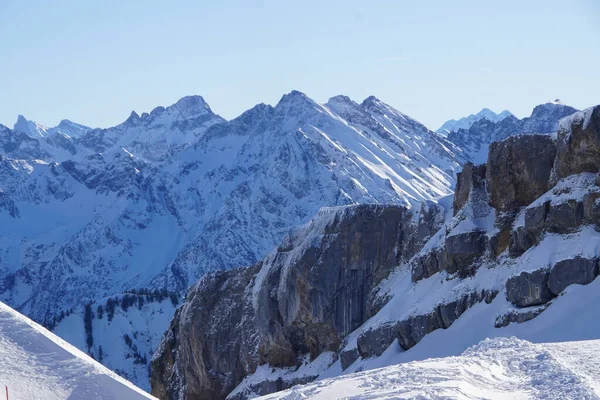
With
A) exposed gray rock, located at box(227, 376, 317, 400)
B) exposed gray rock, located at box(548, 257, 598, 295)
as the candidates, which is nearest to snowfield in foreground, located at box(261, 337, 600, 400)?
exposed gray rock, located at box(548, 257, 598, 295)

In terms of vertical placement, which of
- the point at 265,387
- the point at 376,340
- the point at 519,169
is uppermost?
the point at 519,169

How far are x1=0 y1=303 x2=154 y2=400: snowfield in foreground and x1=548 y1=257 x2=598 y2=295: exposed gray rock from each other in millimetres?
29848

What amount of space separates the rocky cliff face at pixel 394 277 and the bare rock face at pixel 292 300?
10 cm

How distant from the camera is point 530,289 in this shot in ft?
158

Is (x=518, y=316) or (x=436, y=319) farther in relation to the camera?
(x=436, y=319)

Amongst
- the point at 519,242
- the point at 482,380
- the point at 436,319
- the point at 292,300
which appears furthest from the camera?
the point at 292,300

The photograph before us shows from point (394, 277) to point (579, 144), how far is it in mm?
21166

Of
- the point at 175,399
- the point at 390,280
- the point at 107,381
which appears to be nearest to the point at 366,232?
the point at 390,280

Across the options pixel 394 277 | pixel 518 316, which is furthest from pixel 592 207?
pixel 394 277

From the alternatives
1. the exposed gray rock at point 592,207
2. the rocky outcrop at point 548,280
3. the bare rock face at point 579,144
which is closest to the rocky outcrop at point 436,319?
the rocky outcrop at point 548,280

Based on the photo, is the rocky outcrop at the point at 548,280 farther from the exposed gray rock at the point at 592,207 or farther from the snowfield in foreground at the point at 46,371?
the snowfield in foreground at the point at 46,371

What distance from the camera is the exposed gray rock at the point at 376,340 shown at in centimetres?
5812

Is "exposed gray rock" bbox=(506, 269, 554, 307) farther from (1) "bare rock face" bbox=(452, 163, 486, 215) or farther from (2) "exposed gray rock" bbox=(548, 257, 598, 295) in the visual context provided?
(1) "bare rock face" bbox=(452, 163, 486, 215)

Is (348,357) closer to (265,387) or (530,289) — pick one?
(265,387)
